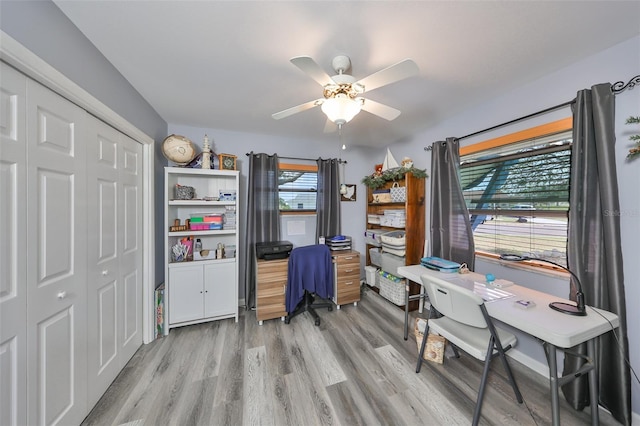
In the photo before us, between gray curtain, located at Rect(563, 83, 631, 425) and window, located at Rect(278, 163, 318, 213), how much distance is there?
2.53m

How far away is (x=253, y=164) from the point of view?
2.81 m

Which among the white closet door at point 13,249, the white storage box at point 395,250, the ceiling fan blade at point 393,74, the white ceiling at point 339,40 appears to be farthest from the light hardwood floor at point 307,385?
the white ceiling at point 339,40

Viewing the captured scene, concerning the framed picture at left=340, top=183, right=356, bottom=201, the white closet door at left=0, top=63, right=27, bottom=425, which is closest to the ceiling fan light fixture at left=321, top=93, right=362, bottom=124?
the white closet door at left=0, top=63, right=27, bottom=425

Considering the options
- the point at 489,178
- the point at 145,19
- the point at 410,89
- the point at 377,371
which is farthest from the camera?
the point at 489,178

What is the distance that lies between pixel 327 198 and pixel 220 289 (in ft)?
5.91

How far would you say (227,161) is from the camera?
2545mm

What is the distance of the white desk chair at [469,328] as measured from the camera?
50.2 inches

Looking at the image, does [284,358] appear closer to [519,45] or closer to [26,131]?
[26,131]

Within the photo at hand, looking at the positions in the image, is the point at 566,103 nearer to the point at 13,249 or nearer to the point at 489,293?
the point at 489,293

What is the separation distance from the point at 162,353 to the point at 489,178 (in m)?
3.45

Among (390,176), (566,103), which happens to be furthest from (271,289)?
(566,103)

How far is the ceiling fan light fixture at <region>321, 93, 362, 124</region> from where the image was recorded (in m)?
1.30

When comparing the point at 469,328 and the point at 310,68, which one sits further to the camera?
the point at 469,328

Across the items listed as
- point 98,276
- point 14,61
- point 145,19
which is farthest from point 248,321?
point 145,19
